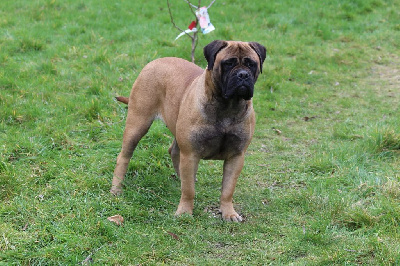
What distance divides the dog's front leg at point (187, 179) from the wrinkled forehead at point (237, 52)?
3.06 ft

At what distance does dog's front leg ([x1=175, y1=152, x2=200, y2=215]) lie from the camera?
441cm

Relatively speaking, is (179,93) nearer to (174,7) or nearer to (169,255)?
(169,255)

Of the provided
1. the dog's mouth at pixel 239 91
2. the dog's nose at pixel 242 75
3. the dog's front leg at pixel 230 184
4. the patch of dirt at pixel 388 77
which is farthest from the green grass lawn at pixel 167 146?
the dog's nose at pixel 242 75

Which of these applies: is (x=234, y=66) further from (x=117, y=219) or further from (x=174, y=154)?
(x=117, y=219)

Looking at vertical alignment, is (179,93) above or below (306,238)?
above

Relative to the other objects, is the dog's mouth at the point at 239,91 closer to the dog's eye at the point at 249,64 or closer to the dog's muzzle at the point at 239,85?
the dog's muzzle at the point at 239,85

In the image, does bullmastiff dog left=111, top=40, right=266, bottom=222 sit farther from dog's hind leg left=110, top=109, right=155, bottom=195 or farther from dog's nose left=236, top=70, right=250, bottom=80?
dog's hind leg left=110, top=109, right=155, bottom=195

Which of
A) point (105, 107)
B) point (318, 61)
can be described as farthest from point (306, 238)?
point (318, 61)

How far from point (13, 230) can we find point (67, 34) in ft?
19.6

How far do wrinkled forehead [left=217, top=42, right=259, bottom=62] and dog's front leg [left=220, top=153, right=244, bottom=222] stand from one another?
912 millimetres

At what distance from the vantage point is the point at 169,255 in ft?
12.6

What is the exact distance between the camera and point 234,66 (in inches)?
164

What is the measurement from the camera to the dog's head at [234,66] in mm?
4031

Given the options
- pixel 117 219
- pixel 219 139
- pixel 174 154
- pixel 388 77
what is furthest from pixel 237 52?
pixel 388 77
